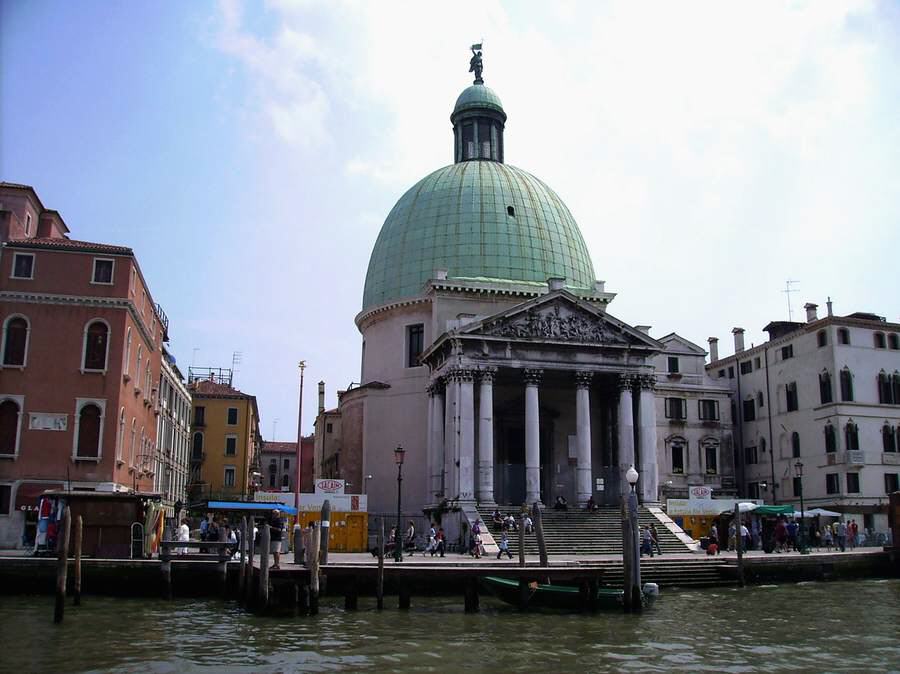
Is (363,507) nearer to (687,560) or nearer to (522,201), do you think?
(687,560)

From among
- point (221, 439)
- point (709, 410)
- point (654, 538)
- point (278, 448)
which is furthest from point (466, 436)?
point (278, 448)

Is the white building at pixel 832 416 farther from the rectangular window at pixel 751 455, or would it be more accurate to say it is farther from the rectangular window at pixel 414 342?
the rectangular window at pixel 414 342

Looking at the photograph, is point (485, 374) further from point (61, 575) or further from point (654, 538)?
point (61, 575)

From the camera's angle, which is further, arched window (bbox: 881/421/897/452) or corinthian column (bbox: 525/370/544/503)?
arched window (bbox: 881/421/897/452)

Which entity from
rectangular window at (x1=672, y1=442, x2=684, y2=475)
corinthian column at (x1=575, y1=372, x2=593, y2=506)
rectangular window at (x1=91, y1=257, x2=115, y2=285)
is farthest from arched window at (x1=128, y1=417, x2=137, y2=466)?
rectangular window at (x1=672, y1=442, x2=684, y2=475)

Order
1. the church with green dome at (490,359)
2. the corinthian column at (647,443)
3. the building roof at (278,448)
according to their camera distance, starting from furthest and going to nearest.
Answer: the building roof at (278,448) < the corinthian column at (647,443) < the church with green dome at (490,359)

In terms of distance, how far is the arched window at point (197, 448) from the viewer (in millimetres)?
64062

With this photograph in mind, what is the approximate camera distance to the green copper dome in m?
49.6

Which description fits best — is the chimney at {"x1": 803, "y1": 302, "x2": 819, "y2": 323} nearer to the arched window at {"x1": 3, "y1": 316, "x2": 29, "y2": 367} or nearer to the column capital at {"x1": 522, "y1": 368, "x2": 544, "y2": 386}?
the column capital at {"x1": 522, "y1": 368, "x2": 544, "y2": 386}

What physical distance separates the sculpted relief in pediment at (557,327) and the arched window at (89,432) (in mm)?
14831

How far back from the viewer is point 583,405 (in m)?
37.7

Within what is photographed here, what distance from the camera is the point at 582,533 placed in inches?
1332

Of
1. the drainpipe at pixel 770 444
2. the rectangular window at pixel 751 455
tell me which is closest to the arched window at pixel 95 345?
the drainpipe at pixel 770 444

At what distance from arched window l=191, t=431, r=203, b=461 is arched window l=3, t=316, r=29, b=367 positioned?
33.6 metres
